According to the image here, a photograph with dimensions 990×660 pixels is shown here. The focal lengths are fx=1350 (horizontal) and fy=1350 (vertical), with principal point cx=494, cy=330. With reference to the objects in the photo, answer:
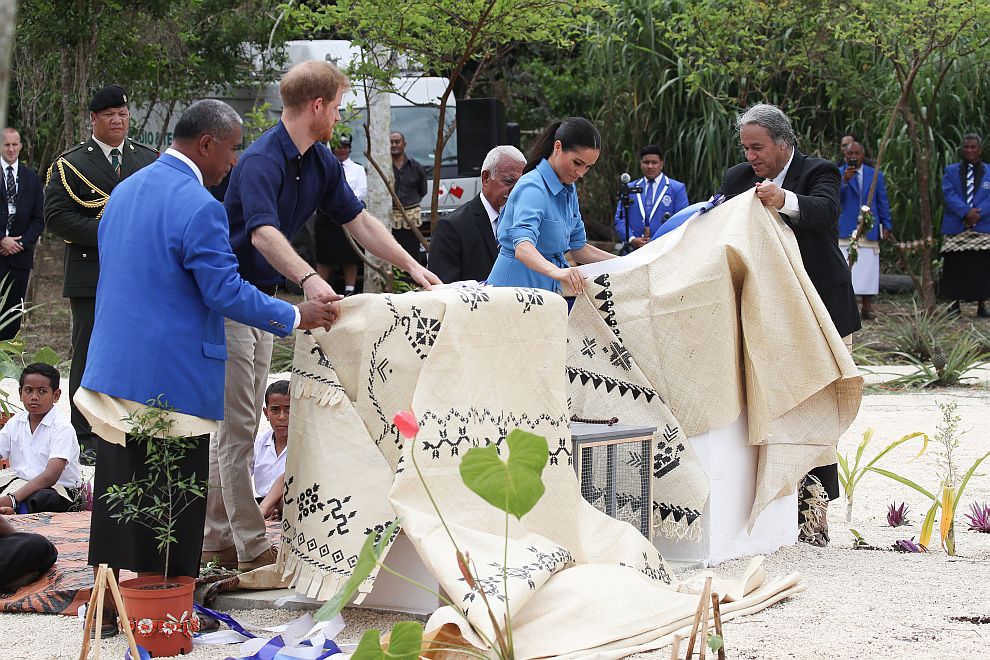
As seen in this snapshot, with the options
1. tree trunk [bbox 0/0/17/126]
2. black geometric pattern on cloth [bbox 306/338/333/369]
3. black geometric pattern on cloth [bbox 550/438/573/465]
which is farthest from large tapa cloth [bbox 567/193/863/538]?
tree trunk [bbox 0/0/17/126]

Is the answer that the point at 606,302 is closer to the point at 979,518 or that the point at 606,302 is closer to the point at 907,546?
the point at 907,546

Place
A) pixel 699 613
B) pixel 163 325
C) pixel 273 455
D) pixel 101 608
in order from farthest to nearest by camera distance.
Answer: pixel 273 455, pixel 163 325, pixel 101 608, pixel 699 613

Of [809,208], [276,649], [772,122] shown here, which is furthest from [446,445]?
[772,122]

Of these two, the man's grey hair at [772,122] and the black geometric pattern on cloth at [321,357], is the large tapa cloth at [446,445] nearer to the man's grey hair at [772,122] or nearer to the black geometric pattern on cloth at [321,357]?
the black geometric pattern on cloth at [321,357]

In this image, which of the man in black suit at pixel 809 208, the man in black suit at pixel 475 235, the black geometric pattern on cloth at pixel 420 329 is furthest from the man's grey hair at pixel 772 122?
the black geometric pattern on cloth at pixel 420 329

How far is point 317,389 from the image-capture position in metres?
4.16

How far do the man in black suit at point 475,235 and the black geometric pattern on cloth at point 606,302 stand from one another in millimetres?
1181

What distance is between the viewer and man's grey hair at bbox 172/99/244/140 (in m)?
4.08

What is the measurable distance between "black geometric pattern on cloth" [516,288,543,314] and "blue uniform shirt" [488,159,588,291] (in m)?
0.77

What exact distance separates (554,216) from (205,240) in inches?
64.4

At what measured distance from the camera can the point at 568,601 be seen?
3699mm

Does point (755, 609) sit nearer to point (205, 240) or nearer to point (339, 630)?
point (339, 630)

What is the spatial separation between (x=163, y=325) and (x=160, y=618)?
0.83m

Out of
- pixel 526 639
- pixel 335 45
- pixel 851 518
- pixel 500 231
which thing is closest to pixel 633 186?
pixel 335 45
